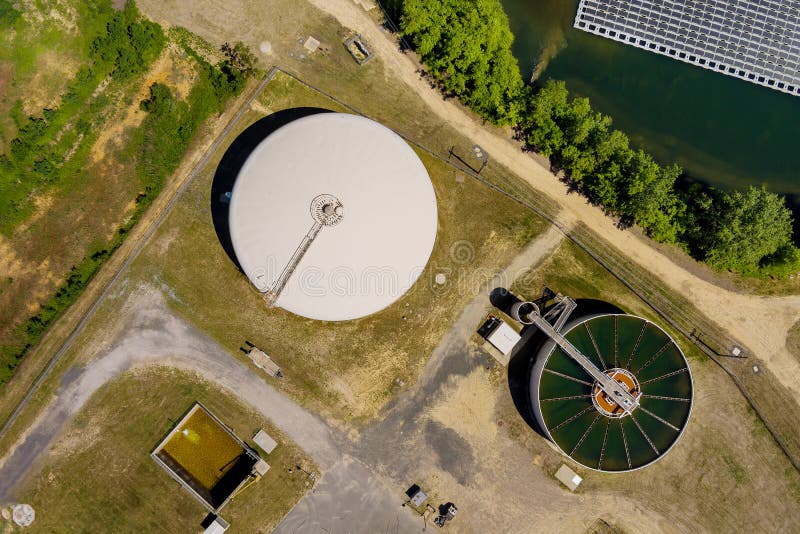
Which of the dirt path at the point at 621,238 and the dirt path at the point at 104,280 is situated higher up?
the dirt path at the point at 621,238

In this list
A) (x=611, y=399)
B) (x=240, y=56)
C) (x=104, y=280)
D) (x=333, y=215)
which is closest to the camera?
(x=333, y=215)

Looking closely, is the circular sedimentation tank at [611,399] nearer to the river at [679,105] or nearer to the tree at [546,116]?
the tree at [546,116]

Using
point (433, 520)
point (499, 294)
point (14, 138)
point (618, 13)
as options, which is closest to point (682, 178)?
point (618, 13)

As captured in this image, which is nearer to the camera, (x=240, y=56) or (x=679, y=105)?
(x=240, y=56)

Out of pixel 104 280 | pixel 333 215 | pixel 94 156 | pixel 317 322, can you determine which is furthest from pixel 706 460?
pixel 94 156

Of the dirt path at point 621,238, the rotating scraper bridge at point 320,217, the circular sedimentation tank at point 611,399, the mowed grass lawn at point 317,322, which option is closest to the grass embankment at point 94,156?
the mowed grass lawn at point 317,322

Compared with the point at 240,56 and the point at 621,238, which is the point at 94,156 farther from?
the point at 621,238

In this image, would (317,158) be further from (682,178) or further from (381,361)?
(682,178)
